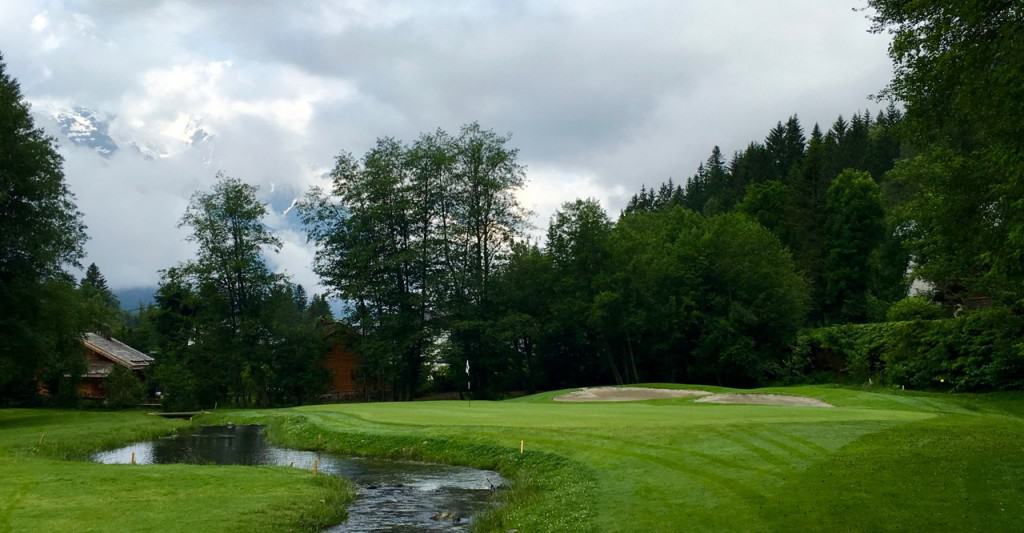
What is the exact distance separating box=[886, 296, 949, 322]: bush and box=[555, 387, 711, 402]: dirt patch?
593 inches

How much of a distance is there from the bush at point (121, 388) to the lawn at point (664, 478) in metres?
34.5

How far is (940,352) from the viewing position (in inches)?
1661

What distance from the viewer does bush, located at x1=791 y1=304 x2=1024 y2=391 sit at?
38.2 m

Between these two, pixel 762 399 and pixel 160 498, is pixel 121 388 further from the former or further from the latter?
pixel 160 498

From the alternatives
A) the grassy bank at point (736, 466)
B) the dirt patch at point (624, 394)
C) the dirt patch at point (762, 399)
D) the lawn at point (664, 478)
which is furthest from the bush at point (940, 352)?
the lawn at point (664, 478)

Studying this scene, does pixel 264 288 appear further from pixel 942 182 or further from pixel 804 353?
pixel 942 182

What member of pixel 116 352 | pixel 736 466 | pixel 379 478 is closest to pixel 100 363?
pixel 116 352

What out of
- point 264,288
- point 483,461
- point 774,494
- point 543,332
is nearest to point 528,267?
point 543,332

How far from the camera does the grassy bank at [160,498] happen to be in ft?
44.8

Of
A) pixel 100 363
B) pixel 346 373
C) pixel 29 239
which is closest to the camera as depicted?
pixel 29 239

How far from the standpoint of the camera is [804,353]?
191 feet

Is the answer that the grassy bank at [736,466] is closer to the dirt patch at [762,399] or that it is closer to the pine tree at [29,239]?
the dirt patch at [762,399]

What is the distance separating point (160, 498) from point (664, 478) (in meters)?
11.1

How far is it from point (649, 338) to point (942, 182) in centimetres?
4668
